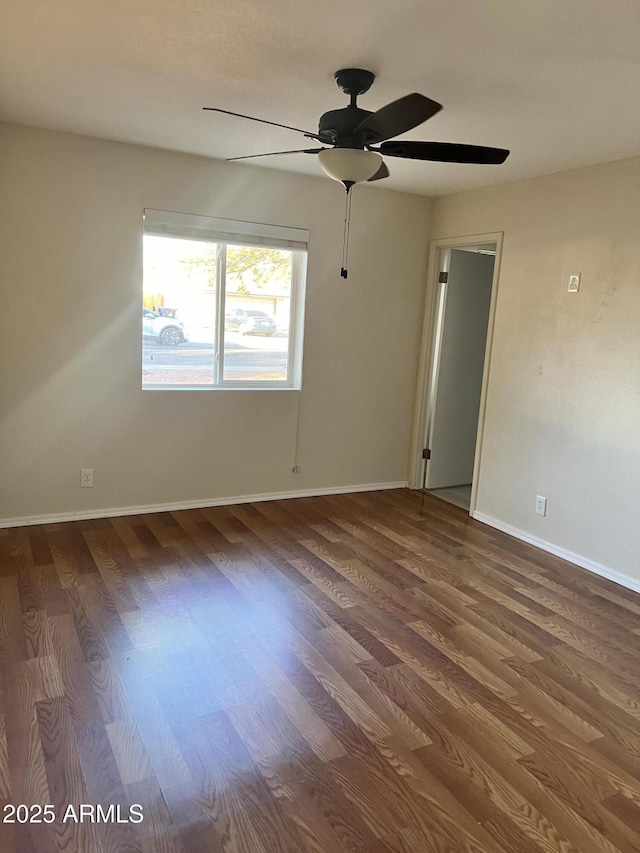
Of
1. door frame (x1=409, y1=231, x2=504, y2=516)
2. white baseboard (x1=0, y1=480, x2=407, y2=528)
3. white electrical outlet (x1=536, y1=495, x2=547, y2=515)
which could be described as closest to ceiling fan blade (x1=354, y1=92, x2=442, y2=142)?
door frame (x1=409, y1=231, x2=504, y2=516)

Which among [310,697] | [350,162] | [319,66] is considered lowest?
[310,697]

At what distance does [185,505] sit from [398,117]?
302 cm

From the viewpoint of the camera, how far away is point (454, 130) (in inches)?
121

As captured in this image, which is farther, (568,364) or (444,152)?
(568,364)

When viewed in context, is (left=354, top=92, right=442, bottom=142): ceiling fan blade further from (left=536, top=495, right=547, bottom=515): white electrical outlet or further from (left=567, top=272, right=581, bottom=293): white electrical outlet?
(left=536, top=495, right=547, bottom=515): white electrical outlet

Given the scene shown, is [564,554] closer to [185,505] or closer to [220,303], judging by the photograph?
[185,505]

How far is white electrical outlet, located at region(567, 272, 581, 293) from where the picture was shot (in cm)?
364

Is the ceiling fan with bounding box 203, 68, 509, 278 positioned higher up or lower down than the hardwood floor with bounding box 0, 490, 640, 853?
higher up

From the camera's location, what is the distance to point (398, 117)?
6.82 ft

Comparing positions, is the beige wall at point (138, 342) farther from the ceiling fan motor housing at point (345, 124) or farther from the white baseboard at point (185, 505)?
the ceiling fan motor housing at point (345, 124)

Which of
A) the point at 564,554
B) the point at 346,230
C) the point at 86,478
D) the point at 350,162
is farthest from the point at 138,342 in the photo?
the point at 564,554

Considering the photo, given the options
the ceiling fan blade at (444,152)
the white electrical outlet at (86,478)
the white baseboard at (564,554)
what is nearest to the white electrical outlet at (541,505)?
the white baseboard at (564,554)

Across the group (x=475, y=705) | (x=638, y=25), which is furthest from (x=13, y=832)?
(x=638, y=25)

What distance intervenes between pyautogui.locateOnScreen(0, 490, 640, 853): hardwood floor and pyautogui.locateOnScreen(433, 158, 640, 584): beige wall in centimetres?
46
